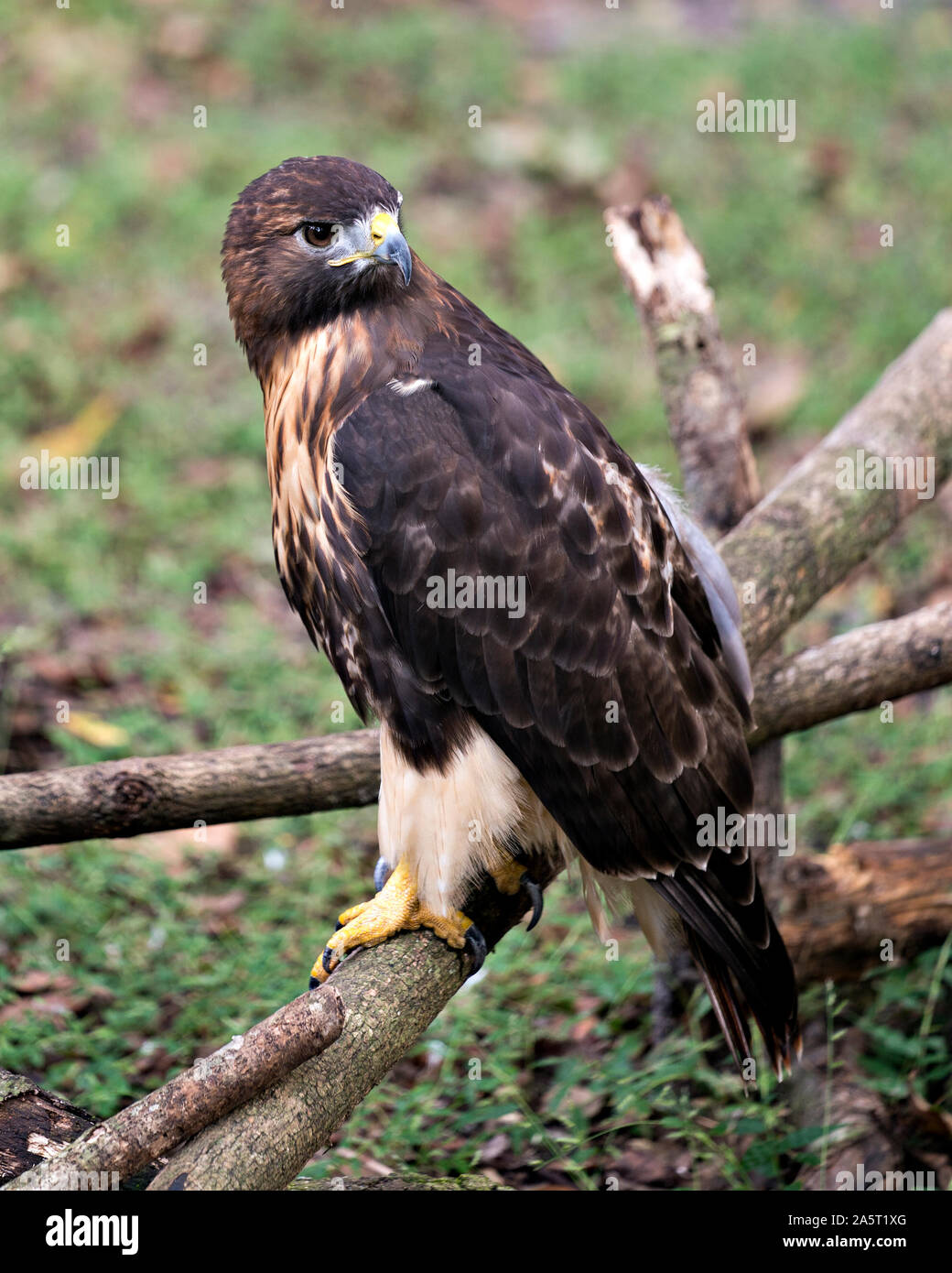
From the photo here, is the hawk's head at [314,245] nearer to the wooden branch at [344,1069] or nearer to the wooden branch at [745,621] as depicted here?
the wooden branch at [745,621]

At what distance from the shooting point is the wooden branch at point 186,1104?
2348mm

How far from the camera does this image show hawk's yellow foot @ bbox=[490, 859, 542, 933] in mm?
3666

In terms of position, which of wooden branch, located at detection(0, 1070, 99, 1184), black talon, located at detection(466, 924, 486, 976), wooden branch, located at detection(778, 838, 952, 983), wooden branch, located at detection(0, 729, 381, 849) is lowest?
wooden branch, located at detection(0, 1070, 99, 1184)

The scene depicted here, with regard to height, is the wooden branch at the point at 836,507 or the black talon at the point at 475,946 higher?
the wooden branch at the point at 836,507

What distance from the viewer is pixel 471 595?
3299mm

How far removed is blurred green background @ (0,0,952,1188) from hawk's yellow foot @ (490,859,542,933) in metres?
0.66

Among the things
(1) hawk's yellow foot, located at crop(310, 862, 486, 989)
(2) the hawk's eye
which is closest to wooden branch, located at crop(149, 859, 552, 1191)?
(1) hawk's yellow foot, located at crop(310, 862, 486, 989)
